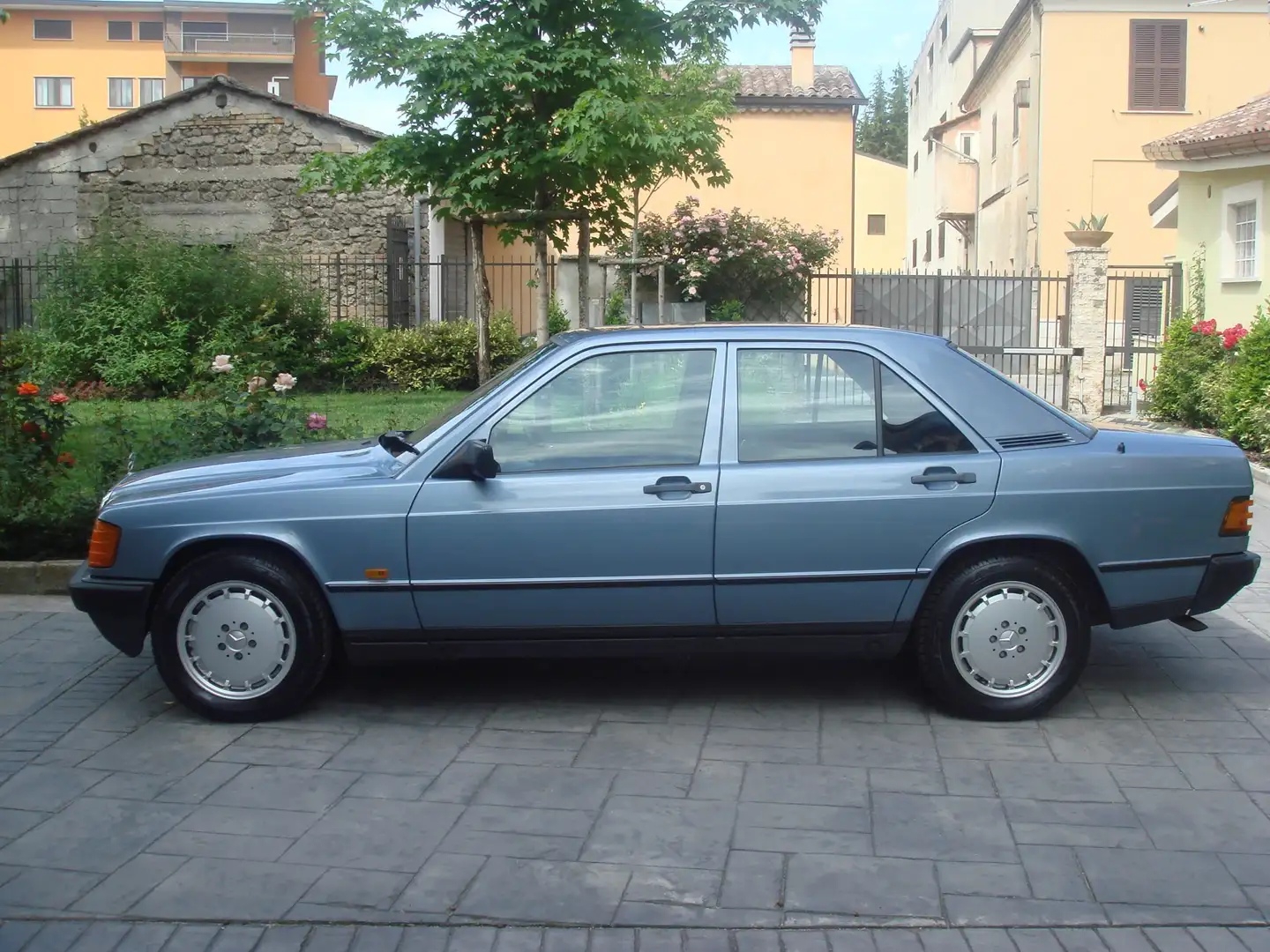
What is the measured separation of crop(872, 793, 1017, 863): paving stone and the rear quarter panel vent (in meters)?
1.52

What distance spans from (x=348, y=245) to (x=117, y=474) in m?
17.4

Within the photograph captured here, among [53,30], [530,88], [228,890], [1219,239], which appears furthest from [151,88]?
[228,890]

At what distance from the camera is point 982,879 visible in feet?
14.1

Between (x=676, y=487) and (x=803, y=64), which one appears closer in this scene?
(x=676, y=487)

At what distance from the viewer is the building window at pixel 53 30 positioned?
2357 inches

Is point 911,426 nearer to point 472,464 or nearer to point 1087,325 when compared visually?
point 472,464

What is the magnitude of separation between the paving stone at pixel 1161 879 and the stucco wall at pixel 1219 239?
594 inches

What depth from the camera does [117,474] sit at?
8781mm

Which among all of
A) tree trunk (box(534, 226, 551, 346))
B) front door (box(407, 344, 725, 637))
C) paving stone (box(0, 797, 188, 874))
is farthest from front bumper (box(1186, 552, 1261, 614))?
tree trunk (box(534, 226, 551, 346))

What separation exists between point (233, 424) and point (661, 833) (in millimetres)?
5059

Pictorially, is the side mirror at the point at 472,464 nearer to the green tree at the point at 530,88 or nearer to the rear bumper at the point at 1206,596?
the rear bumper at the point at 1206,596

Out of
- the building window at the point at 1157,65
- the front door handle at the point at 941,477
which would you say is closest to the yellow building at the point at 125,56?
the building window at the point at 1157,65

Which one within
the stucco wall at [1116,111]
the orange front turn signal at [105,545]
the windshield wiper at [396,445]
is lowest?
the orange front turn signal at [105,545]

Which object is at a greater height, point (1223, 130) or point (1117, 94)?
point (1117, 94)
